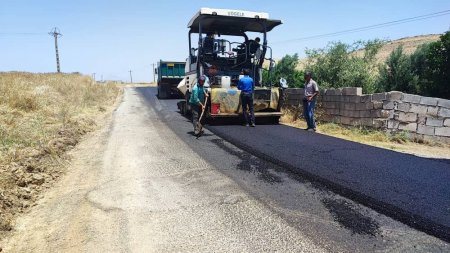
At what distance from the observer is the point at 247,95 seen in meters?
10.8

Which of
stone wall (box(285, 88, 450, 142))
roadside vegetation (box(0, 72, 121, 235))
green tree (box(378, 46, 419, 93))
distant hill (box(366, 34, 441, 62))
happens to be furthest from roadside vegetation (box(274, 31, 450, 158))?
distant hill (box(366, 34, 441, 62))

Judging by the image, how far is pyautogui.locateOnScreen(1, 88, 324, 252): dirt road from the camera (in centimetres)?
377

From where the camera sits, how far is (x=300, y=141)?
28.2 ft

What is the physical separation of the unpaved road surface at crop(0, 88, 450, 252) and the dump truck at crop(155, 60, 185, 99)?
645 inches

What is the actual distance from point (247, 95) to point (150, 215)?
675cm

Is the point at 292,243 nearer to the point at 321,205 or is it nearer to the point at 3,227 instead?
the point at 321,205

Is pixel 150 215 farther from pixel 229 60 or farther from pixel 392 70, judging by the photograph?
pixel 392 70

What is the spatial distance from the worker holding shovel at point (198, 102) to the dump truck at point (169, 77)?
13.1 meters

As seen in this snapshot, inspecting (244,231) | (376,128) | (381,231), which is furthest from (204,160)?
(376,128)

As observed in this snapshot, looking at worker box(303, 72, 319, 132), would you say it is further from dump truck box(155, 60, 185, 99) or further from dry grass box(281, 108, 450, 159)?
dump truck box(155, 60, 185, 99)

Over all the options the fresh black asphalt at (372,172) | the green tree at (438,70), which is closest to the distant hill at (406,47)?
the green tree at (438,70)

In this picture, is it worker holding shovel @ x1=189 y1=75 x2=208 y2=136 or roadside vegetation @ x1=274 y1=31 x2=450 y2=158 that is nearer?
worker holding shovel @ x1=189 y1=75 x2=208 y2=136

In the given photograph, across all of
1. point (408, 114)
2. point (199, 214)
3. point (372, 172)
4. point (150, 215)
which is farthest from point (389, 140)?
Result: point (150, 215)

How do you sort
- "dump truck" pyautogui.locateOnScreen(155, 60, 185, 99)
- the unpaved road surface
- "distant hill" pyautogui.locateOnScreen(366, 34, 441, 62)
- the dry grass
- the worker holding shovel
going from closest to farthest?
the unpaved road surface
the dry grass
the worker holding shovel
"dump truck" pyautogui.locateOnScreen(155, 60, 185, 99)
"distant hill" pyautogui.locateOnScreen(366, 34, 441, 62)
